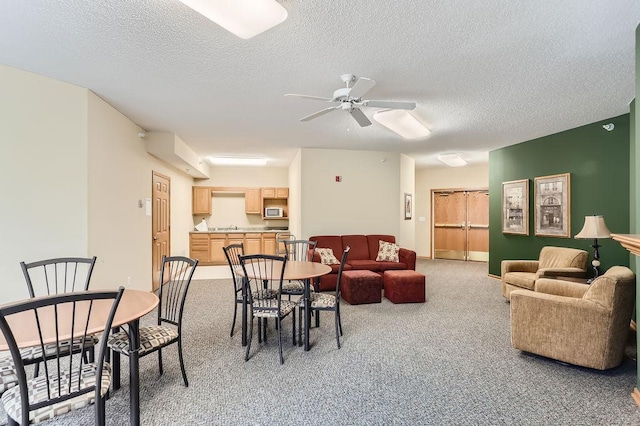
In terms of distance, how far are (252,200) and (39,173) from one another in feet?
18.1

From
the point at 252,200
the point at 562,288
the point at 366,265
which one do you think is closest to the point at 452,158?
the point at 366,265

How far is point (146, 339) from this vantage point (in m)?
2.27

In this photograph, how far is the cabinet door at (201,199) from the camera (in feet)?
27.2

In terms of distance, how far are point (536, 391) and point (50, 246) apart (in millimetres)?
4561

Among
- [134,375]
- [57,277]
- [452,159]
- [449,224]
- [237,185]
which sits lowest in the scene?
[134,375]

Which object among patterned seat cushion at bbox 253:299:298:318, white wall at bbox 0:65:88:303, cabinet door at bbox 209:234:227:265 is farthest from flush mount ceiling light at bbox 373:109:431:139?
cabinet door at bbox 209:234:227:265

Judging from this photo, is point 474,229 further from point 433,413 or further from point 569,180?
point 433,413

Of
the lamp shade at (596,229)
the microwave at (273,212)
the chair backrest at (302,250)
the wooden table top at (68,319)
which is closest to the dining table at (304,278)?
the chair backrest at (302,250)

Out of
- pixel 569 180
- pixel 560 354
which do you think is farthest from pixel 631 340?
pixel 569 180

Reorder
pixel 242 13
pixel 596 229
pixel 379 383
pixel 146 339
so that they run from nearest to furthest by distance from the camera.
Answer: pixel 242 13, pixel 146 339, pixel 379 383, pixel 596 229

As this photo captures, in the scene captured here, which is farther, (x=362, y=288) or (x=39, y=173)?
(x=362, y=288)

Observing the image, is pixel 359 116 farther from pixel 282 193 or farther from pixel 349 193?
pixel 282 193

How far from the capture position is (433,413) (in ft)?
6.93

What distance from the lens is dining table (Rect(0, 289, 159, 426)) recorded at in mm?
1554
